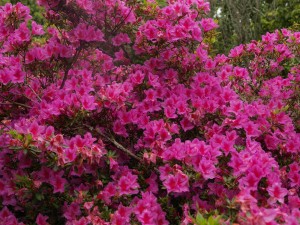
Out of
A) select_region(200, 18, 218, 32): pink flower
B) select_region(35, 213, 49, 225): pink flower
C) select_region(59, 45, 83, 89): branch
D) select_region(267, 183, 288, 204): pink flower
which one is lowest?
select_region(35, 213, 49, 225): pink flower

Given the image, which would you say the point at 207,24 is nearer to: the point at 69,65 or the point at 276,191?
the point at 69,65

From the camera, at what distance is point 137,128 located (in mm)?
2514

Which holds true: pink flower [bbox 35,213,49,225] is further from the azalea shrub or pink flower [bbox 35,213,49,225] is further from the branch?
the branch

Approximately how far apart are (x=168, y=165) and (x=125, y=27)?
4.11ft

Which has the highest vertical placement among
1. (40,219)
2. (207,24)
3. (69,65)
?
(207,24)

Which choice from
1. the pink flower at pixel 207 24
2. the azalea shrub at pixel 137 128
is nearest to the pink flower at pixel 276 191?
the azalea shrub at pixel 137 128

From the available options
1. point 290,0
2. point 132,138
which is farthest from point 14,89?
point 290,0

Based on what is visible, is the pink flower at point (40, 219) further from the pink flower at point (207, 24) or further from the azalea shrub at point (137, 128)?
the pink flower at point (207, 24)

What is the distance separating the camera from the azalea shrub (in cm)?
200

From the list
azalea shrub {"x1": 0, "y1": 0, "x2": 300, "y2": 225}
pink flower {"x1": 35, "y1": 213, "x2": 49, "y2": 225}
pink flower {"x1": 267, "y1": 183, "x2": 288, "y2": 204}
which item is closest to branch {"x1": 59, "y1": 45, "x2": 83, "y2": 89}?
azalea shrub {"x1": 0, "y1": 0, "x2": 300, "y2": 225}

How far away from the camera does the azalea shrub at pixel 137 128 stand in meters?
2.00

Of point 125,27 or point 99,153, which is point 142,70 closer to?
point 125,27

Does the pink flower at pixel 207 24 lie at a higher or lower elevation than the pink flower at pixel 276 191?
higher

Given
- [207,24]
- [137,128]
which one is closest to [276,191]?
[137,128]
